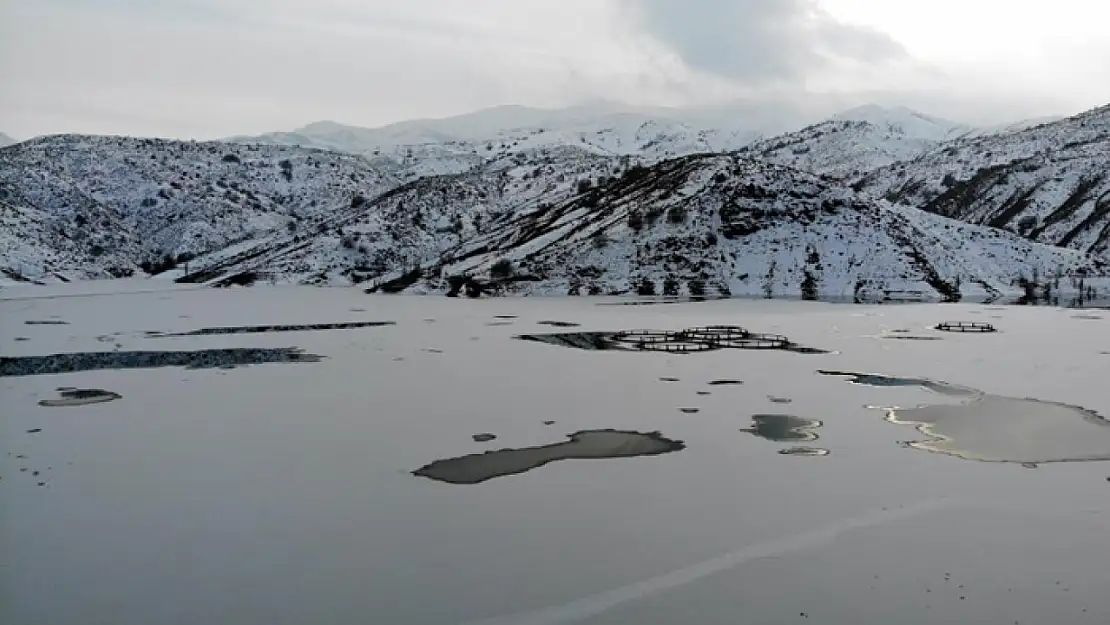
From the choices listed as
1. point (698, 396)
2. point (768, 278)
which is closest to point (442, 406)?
point (698, 396)

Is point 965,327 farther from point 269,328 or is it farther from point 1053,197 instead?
point 1053,197

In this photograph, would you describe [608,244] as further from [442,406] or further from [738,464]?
[738,464]

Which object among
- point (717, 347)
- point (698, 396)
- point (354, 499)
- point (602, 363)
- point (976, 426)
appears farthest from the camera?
point (717, 347)

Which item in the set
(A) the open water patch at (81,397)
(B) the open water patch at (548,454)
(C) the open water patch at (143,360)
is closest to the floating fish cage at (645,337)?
(C) the open water patch at (143,360)

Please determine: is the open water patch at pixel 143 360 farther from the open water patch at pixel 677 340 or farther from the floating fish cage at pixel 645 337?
the floating fish cage at pixel 645 337

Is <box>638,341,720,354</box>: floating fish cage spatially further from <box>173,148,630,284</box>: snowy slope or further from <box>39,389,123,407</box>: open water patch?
<box>173,148,630,284</box>: snowy slope

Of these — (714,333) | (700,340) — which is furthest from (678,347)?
(714,333)
